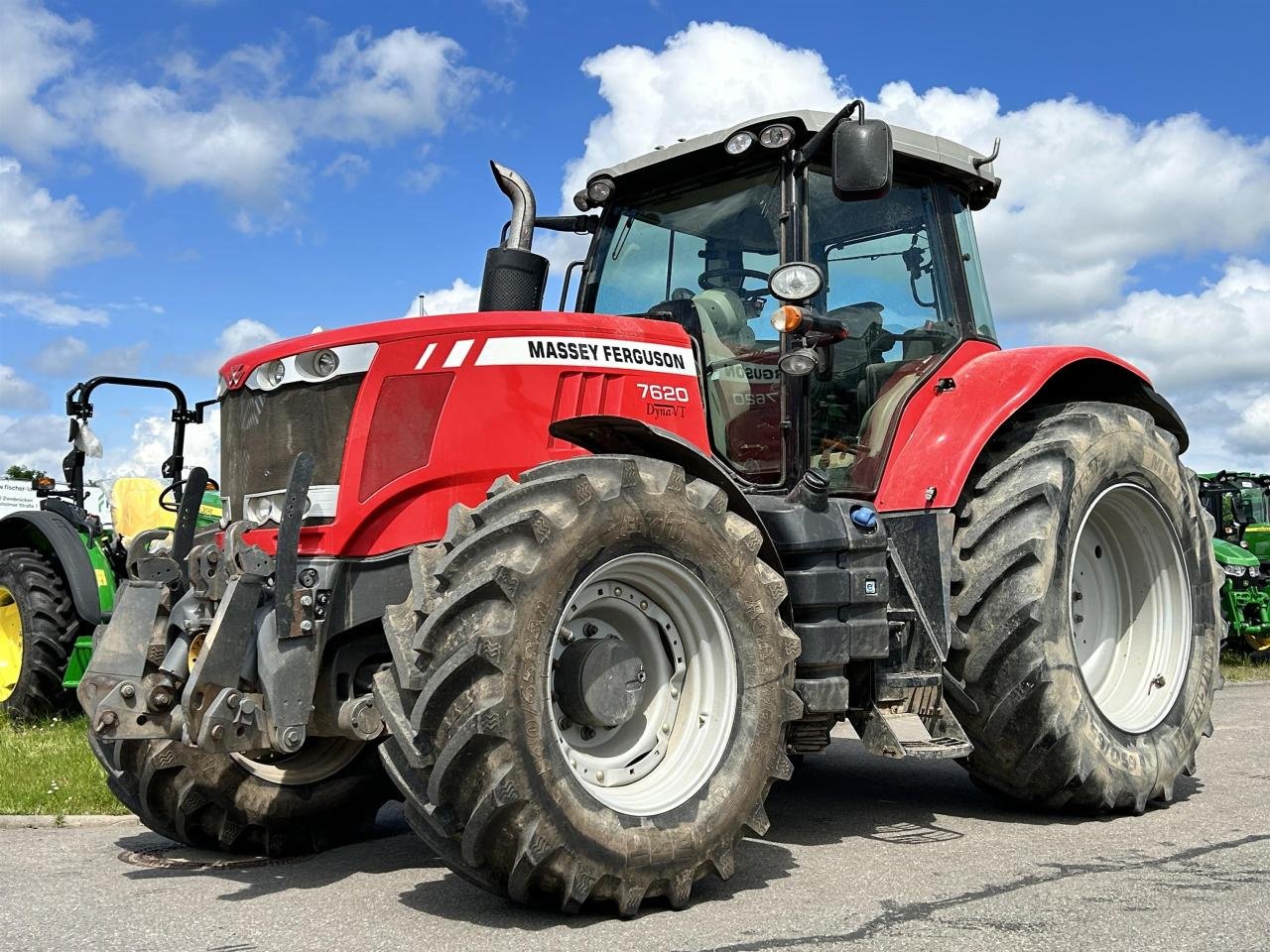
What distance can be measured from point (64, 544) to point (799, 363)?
6.76 metres

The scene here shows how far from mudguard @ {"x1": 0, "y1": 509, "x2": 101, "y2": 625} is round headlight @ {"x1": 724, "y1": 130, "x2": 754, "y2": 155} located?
603cm

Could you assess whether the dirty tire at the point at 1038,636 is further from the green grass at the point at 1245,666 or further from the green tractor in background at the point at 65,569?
the green grass at the point at 1245,666

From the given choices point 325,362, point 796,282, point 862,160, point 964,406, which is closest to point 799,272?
point 796,282

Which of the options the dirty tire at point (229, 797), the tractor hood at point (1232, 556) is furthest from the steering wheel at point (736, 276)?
the tractor hood at point (1232, 556)

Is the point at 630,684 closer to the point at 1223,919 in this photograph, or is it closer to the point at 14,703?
the point at 1223,919

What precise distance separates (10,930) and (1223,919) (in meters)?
3.66

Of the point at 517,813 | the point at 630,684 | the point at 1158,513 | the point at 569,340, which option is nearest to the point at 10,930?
the point at 517,813

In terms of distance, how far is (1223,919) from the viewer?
3875 mm

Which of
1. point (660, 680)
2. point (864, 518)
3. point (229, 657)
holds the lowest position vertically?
point (660, 680)

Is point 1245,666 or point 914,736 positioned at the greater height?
point 914,736

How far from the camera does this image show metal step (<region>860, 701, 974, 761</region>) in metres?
4.89

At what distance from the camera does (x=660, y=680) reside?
448 cm

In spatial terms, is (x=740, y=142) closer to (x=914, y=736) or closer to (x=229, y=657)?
(x=914, y=736)

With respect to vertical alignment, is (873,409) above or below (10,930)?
above
